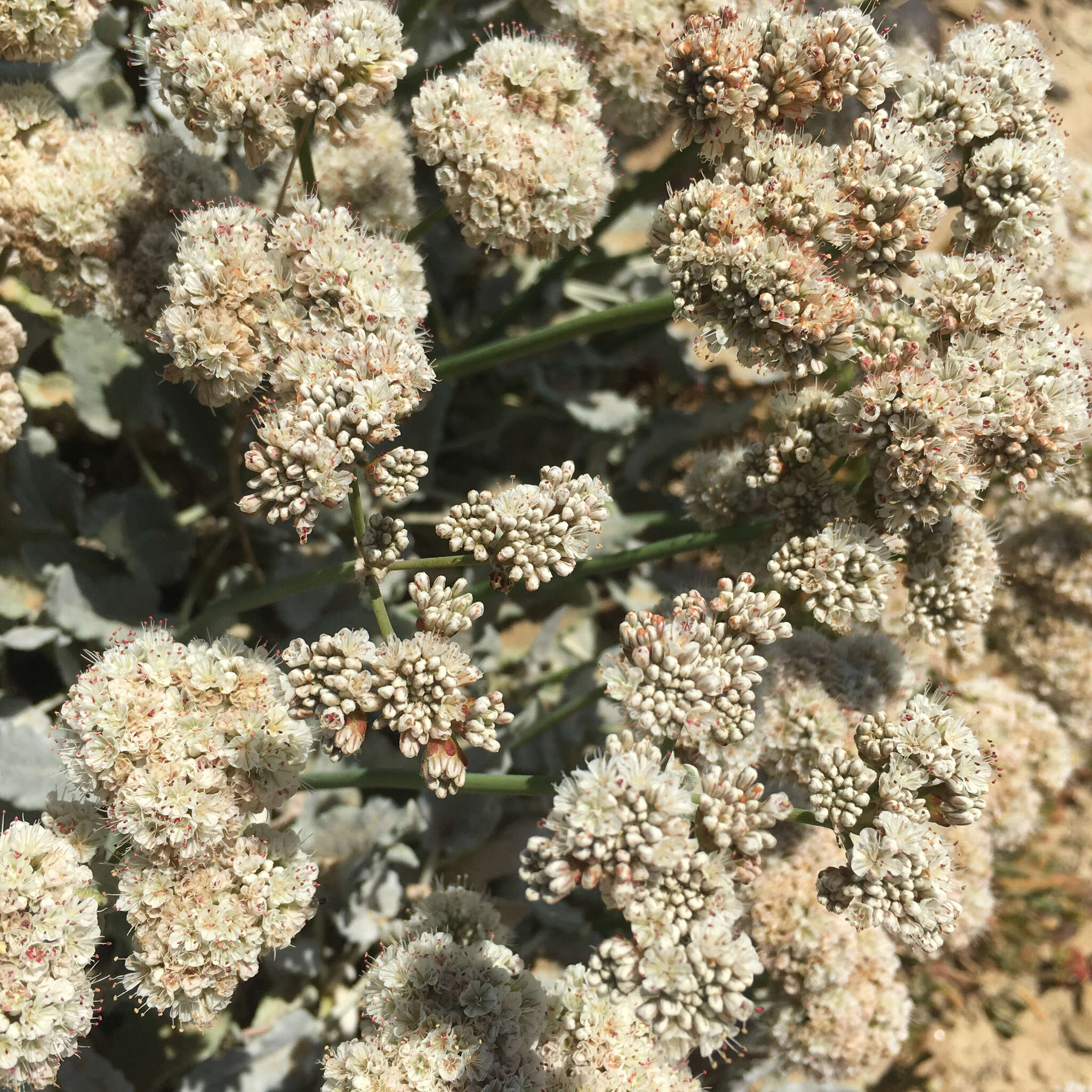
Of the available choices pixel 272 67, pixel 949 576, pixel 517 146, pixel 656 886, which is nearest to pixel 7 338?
pixel 272 67

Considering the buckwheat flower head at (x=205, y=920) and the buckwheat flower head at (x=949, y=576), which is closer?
the buckwheat flower head at (x=205, y=920)

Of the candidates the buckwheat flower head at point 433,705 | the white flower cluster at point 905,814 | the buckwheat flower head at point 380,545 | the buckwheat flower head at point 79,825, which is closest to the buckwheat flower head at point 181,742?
the buckwheat flower head at point 79,825

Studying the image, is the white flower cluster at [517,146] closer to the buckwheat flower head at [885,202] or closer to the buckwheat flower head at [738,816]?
the buckwheat flower head at [885,202]

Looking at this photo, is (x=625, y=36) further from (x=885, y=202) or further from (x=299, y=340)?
(x=299, y=340)

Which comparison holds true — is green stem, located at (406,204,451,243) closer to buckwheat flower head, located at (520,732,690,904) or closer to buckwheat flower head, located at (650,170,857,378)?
buckwheat flower head, located at (650,170,857,378)

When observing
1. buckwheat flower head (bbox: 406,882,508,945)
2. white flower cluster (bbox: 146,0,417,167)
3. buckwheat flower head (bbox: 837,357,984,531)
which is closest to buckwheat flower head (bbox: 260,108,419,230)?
white flower cluster (bbox: 146,0,417,167)

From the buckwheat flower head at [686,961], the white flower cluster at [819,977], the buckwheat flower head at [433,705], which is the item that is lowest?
the white flower cluster at [819,977]
